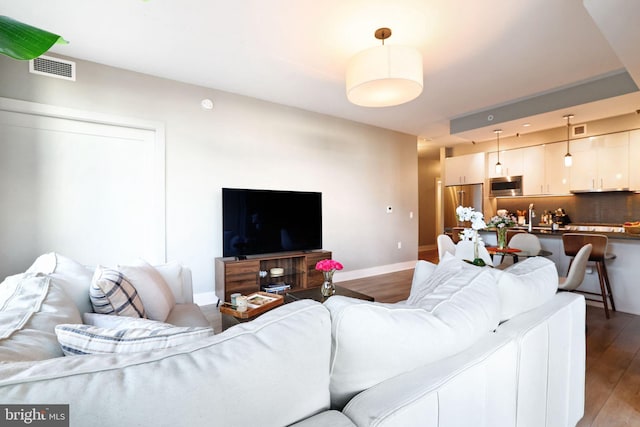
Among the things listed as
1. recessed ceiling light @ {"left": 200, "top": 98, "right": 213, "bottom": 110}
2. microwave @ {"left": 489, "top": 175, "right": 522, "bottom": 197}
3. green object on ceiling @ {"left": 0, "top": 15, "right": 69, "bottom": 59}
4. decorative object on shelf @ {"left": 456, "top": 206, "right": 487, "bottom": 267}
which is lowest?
decorative object on shelf @ {"left": 456, "top": 206, "right": 487, "bottom": 267}

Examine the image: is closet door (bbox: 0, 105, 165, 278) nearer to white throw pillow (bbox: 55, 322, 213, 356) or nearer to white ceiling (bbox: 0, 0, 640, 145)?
white ceiling (bbox: 0, 0, 640, 145)

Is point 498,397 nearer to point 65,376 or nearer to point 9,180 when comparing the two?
point 65,376

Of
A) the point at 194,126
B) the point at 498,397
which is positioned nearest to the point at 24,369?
the point at 498,397

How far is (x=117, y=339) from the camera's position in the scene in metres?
0.72

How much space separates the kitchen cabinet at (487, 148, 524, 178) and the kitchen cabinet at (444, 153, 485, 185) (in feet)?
0.65

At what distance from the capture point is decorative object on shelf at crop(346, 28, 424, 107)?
2.27 metres

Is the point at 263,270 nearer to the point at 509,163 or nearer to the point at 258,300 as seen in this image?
the point at 258,300

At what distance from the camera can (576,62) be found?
10.1 ft

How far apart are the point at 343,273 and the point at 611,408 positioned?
347 centimetres

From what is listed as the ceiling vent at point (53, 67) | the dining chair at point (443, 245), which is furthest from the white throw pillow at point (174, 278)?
the dining chair at point (443, 245)

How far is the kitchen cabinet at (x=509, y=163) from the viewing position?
18.4 feet

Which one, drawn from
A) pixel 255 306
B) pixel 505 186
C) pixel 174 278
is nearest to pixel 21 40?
pixel 255 306

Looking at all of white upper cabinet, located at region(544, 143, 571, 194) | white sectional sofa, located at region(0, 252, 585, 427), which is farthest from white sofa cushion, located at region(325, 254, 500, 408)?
white upper cabinet, located at region(544, 143, 571, 194)

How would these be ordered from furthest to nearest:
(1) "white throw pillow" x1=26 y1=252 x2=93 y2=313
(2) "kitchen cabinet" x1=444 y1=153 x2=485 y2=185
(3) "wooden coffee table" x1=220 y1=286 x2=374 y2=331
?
1. (2) "kitchen cabinet" x1=444 y1=153 x2=485 y2=185
2. (3) "wooden coffee table" x1=220 y1=286 x2=374 y2=331
3. (1) "white throw pillow" x1=26 y1=252 x2=93 y2=313
